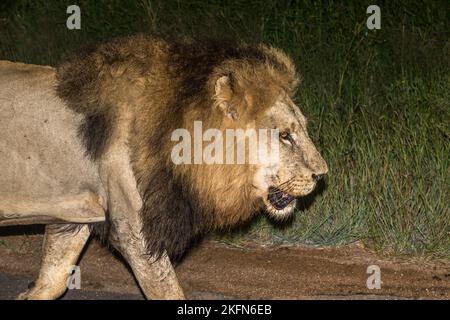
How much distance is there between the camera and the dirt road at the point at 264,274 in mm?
5184

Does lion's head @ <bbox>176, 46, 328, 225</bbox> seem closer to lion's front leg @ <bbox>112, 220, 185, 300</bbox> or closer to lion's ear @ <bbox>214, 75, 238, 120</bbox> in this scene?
lion's ear @ <bbox>214, 75, 238, 120</bbox>

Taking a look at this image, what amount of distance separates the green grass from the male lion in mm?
1429

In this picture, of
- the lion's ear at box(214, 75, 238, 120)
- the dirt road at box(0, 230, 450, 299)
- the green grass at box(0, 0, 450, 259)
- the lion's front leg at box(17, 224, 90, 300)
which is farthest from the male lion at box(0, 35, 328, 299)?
the green grass at box(0, 0, 450, 259)

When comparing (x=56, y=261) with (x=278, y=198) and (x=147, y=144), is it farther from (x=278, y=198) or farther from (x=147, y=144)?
(x=278, y=198)

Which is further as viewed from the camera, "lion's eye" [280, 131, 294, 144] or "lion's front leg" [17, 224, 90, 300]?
"lion's front leg" [17, 224, 90, 300]

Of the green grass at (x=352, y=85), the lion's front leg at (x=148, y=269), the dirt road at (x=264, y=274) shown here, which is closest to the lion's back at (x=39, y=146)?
the lion's front leg at (x=148, y=269)

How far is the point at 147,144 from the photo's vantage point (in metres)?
4.39

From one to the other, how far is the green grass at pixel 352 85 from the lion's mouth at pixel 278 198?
131 centimetres

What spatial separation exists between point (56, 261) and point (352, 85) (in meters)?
3.46

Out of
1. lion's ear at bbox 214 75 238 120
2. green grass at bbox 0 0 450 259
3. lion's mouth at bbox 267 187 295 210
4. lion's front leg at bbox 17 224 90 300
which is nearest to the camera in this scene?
lion's ear at bbox 214 75 238 120

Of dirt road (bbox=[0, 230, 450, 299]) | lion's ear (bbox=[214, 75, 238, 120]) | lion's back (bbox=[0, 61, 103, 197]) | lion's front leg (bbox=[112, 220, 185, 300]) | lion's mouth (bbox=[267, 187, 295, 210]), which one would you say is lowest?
dirt road (bbox=[0, 230, 450, 299])

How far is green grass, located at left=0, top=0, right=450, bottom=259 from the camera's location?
19.6 feet

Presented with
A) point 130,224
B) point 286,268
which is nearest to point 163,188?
point 130,224

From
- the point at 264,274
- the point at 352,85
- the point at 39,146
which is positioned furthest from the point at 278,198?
the point at 352,85
